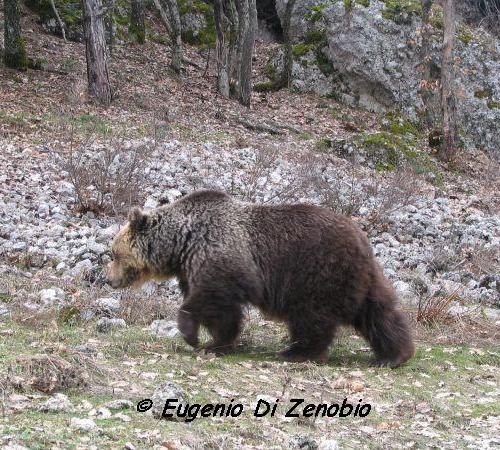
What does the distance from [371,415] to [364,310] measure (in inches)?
69.3

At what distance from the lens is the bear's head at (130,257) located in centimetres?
775

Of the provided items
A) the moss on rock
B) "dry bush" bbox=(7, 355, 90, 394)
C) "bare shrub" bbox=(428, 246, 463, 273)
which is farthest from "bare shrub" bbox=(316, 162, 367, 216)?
the moss on rock

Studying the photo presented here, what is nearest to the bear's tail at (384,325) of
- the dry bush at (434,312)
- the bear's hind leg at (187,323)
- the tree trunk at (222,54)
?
the dry bush at (434,312)

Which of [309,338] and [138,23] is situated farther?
[138,23]

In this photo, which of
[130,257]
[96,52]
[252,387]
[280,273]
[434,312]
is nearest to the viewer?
[252,387]

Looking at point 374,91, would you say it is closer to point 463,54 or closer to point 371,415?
point 463,54

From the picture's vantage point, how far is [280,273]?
7.42 meters

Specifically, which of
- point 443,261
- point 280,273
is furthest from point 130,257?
point 443,261

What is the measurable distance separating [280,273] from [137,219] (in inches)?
58.8

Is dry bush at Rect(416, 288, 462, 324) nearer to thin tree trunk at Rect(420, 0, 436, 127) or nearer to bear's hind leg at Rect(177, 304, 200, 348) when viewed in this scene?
bear's hind leg at Rect(177, 304, 200, 348)

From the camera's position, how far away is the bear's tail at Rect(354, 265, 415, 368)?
23.9 feet

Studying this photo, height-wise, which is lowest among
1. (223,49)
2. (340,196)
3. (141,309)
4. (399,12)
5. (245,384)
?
(141,309)

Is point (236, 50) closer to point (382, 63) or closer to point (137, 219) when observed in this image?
point (382, 63)

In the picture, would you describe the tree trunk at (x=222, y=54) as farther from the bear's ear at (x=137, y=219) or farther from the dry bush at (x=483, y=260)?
the bear's ear at (x=137, y=219)
